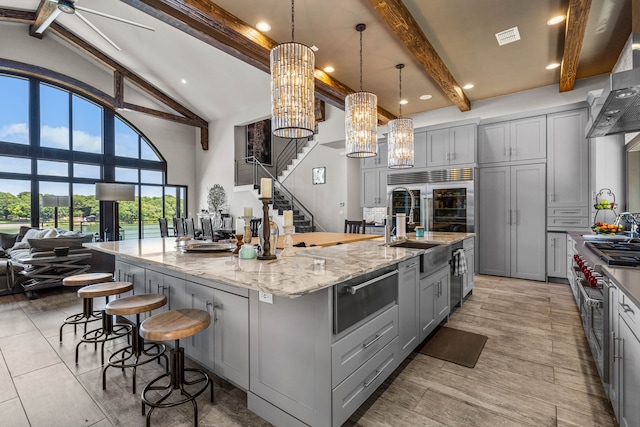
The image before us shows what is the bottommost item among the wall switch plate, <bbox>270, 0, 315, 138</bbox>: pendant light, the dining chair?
the wall switch plate

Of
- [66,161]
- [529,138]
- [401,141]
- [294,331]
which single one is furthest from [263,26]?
[66,161]

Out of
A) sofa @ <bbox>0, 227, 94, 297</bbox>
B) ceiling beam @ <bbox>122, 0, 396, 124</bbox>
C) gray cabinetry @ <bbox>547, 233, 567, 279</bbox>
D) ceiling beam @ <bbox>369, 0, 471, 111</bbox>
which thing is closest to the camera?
ceiling beam @ <bbox>369, 0, 471, 111</bbox>

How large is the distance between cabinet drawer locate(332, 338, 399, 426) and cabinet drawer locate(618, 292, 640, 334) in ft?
3.94

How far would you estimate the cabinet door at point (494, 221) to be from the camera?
521 centimetres

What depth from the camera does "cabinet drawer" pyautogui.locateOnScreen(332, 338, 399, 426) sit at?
1.52m

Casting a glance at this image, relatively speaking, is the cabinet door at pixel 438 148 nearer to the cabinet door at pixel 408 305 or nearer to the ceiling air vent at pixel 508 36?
the ceiling air vent at pixel 508 36

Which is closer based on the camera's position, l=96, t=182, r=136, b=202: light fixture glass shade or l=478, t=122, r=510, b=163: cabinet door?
l=478, t=122, r=510, b=163: cabinet door

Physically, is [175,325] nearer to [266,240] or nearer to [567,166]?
[266,240]

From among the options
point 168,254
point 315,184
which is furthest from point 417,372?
point 315,184

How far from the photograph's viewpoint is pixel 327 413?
146 centimetres

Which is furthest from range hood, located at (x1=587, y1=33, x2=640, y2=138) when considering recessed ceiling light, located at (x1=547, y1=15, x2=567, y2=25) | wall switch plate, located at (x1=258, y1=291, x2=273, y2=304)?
wall switch plate, located at (x1=258, y1=291, x2=273, y2=304)

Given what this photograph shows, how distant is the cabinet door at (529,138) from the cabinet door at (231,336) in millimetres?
5266

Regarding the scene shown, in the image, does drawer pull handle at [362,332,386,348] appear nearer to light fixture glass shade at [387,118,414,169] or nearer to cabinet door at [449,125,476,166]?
light fixture glass shade at [387,118,414,169]

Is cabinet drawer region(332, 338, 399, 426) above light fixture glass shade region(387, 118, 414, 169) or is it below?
below
